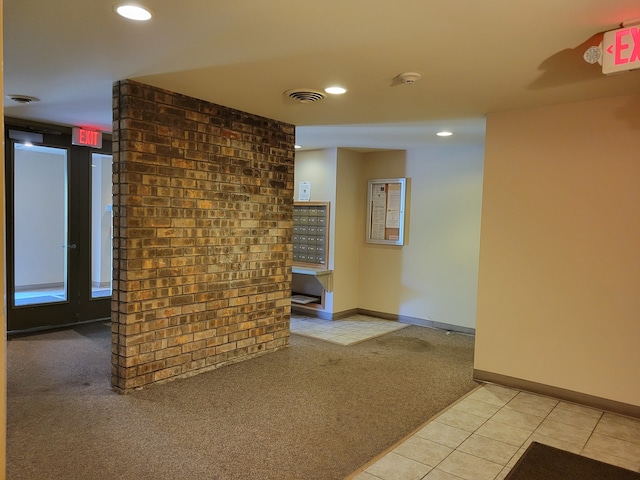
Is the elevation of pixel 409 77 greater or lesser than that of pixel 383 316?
greater

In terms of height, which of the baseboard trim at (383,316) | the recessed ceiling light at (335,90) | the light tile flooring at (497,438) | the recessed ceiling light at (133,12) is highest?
the recessed ceiling light at (133,12)

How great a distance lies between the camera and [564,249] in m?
3.40

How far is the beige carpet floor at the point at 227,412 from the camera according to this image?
95.0 inches

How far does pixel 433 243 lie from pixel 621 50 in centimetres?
370

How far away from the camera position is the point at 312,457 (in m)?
2.51

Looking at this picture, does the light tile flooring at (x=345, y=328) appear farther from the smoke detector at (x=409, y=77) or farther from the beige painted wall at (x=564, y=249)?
the smoke detector at (x=409, y=77)

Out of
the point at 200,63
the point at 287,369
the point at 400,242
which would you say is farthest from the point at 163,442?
the point at 400,242

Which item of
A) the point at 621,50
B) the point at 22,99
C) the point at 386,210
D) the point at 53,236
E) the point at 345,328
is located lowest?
the point at 345,328

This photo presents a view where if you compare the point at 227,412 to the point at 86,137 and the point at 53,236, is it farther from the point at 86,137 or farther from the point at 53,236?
the point at 86,137

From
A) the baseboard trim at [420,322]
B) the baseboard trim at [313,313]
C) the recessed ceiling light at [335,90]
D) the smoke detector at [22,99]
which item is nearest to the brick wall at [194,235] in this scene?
the recessed ceiling light at [335,90]

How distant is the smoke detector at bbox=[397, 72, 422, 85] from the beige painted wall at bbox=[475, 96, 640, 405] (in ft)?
3.72

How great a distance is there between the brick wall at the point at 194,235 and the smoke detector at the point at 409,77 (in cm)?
163

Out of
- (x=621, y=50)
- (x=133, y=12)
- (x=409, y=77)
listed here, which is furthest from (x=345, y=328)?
(x=133, y=12)

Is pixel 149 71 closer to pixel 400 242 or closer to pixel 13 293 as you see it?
pixel 13 293
